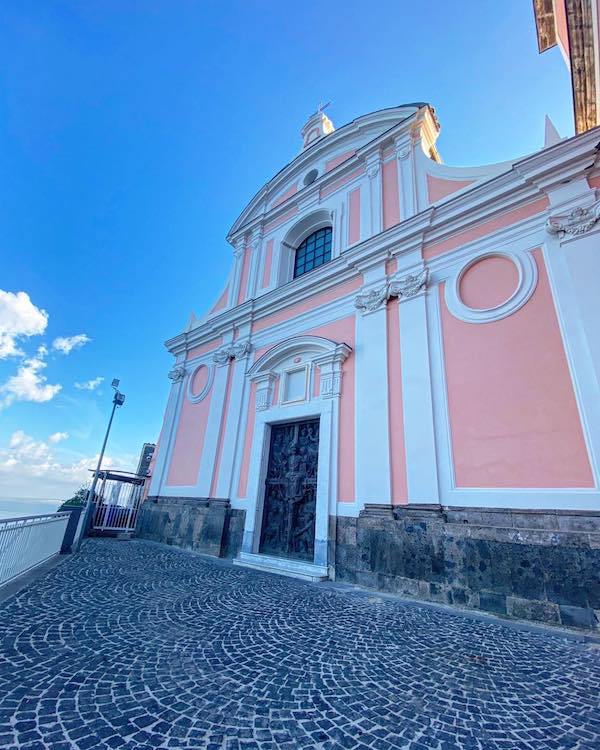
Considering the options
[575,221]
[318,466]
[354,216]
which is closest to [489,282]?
[575,221]

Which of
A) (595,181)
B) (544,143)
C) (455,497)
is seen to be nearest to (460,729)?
(455,497)

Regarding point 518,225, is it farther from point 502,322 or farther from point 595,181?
point 502,322

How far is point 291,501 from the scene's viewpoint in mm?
6855

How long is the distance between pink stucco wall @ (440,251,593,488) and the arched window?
15.7 ft

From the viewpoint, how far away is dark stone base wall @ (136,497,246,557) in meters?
7.39

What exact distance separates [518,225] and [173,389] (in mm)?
9788

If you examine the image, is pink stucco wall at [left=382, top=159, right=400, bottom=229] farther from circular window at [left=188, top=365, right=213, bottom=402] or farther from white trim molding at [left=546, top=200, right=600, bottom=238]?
circular window at [left=188, top=365, right=213, bottom=402]

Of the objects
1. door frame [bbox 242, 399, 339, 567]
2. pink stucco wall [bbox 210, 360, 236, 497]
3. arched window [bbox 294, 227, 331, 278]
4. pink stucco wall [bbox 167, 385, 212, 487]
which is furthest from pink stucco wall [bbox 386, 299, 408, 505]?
pink stucco wall [bbox 167, 385, 212, 487]

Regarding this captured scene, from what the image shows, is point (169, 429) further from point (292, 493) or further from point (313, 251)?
point (313, 251)

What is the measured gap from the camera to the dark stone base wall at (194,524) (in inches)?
291

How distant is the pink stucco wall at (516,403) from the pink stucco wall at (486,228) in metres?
0.79

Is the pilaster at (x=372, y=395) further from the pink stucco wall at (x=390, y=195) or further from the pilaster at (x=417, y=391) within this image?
the pink stucco wall at (x=390, y=195)

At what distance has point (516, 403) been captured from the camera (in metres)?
4.82

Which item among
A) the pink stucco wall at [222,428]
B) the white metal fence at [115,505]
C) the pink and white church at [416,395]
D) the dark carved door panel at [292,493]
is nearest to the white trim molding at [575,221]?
the pink and white church at [416,395]
